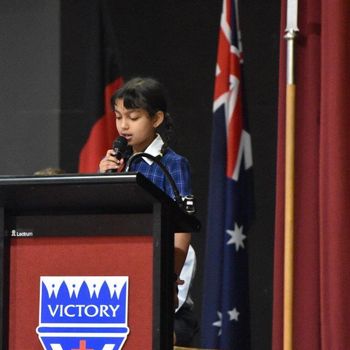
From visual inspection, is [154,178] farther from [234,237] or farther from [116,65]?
[116,65]

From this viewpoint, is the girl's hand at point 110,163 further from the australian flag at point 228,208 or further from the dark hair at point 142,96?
the australian flag at point 228,208

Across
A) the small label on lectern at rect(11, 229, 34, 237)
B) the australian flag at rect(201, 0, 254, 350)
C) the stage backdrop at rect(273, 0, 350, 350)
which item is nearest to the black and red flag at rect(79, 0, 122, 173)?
the australian flag at rect(201, 0, 254, 350)

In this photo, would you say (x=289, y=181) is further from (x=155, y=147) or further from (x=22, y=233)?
(x=22, y=233)

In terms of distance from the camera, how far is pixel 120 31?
4.43 meters

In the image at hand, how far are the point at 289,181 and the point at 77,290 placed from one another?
6.20 feet

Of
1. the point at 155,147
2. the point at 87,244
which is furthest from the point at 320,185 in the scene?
the point at 87,244

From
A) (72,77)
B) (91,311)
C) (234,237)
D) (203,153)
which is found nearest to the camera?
(91,311)

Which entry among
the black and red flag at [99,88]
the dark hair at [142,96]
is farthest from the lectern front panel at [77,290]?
the black and red flag at [99,88]

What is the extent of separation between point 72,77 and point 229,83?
0.99m

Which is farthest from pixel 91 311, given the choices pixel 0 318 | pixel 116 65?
pixel 116 65

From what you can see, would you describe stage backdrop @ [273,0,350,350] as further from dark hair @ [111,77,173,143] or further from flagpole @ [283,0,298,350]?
dark hair @ [111,77,173,143]

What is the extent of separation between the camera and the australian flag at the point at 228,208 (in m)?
3.76

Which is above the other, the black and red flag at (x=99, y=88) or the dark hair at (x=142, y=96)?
the black and red flag at (x=99, y=88)

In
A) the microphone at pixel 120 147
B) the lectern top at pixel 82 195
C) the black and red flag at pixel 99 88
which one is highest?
the black and red flag at pixel 99 88
